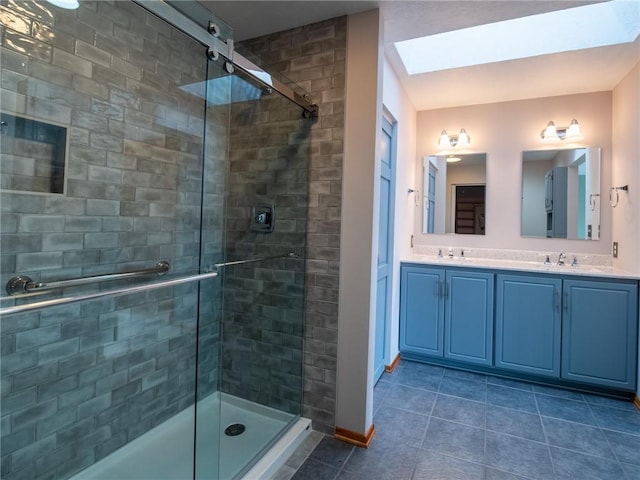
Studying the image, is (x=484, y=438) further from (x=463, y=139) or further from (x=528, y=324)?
(x=463, y=139)

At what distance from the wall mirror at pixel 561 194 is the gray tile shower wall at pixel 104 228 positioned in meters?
2.97

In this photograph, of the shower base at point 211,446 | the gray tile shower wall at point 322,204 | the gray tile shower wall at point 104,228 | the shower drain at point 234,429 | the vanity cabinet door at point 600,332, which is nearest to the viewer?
the gray tile shower wall at point 104,228

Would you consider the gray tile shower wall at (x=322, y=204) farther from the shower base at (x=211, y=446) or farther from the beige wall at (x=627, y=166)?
the beige wall at (x=627, y=166)

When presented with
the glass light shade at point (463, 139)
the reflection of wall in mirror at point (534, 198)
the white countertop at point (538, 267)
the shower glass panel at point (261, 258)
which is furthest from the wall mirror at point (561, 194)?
the shower glass panel at point (261, 258)

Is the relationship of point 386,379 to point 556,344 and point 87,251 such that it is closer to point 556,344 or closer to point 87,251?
point 556,344

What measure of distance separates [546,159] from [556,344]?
178cm

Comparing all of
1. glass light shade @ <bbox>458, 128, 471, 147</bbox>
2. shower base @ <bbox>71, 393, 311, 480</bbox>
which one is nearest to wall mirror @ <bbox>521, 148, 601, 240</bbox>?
glass light shade @ <bbox>458, 128, 471, 147</bbox>

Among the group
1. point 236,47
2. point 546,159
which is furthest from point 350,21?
point 546,159

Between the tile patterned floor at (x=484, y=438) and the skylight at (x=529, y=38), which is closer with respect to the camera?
the tile patterned floor at (x=484, y=438)

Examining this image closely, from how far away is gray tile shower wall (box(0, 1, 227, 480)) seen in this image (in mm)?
1396

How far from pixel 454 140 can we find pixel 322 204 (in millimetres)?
2230

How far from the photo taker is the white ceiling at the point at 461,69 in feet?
6.22

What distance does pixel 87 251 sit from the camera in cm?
163

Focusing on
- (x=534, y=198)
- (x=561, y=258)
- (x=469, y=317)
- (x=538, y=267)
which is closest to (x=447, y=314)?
(x=469, y=317)
